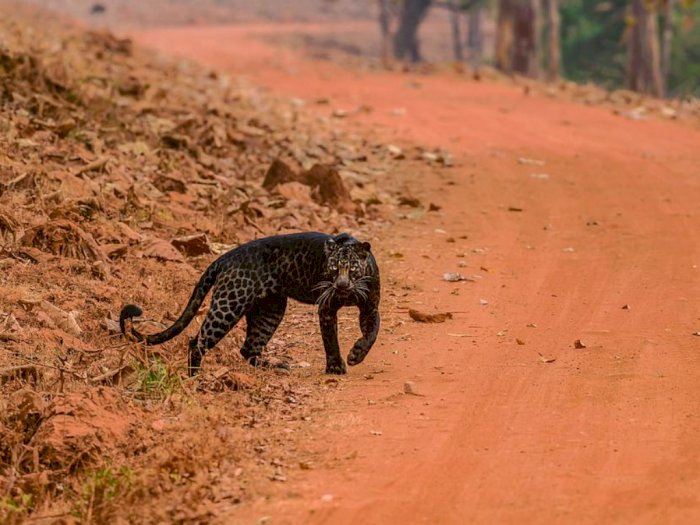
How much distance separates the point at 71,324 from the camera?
9227 mm

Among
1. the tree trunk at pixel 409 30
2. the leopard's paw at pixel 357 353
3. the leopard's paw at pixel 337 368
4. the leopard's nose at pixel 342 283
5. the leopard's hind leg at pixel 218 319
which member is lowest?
the tree trunk at pixel 409 30

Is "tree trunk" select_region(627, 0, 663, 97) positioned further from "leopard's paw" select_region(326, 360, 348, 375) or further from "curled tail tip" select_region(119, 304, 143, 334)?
"curled tail tip" select_region(119, 304, 143, 334)

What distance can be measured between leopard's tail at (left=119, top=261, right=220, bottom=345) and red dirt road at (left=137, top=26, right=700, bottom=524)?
111cm

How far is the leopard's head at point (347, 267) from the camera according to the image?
8.22 meters

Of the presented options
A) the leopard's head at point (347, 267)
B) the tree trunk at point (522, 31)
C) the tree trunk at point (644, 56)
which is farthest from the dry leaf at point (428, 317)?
the tree trunk at point (644, 56)

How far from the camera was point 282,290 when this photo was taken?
8664mm

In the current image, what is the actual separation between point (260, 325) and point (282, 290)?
325mm

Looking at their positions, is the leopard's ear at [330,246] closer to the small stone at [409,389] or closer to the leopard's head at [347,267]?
the leopard's head at [347,267]

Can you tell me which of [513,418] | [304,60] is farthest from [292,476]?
[304,60]

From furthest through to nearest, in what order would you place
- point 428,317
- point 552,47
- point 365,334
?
1. point 552,47
2. point 428,317
3. point 365,334

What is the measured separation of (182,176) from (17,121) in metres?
1.77

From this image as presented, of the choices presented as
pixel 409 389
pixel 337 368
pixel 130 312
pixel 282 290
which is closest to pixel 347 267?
pixel 282 290

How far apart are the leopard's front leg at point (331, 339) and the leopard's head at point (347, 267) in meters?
0.10

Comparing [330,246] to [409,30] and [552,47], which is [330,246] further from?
[409,30]
